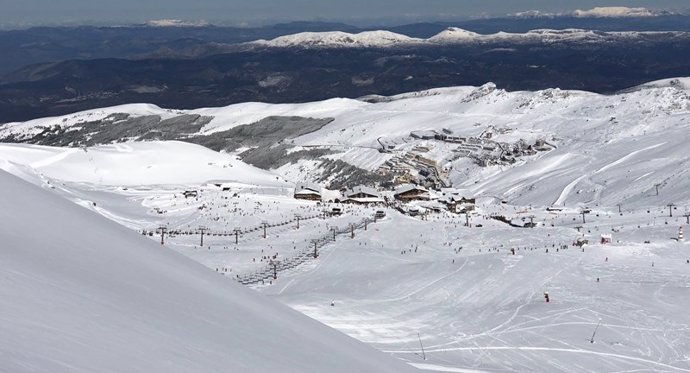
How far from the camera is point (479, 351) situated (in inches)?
760

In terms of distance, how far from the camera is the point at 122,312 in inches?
253

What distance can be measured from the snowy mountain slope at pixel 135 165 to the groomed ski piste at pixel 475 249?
292 mm

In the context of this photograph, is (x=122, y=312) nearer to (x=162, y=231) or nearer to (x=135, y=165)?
(x=162, y=231)

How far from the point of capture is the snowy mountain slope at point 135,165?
7081cm

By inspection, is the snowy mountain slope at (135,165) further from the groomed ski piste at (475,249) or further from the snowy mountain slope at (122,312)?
the snowy mountain slope at (122,312)

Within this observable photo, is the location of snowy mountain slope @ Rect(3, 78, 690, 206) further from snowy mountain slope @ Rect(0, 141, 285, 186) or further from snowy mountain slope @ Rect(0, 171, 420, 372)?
snowy mountain slope @ Rect(0, 171, 420, 372)

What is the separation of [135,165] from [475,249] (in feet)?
163

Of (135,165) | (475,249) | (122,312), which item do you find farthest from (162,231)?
(135,165)

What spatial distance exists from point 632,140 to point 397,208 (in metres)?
36.9

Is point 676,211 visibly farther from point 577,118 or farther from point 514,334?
point 577,118

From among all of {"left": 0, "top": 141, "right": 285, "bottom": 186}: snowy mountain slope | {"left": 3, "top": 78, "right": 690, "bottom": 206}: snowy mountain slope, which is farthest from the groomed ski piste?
{"left": 3, "top": 78, "right": 690, "bottom": 206}: snowy mountain slope

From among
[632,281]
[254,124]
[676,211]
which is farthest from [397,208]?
[254,124]

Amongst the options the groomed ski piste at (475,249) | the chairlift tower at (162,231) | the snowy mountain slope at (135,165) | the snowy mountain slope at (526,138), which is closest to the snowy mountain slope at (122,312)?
the groomed ski piste at (475,249)

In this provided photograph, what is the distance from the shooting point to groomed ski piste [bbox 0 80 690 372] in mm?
20453
